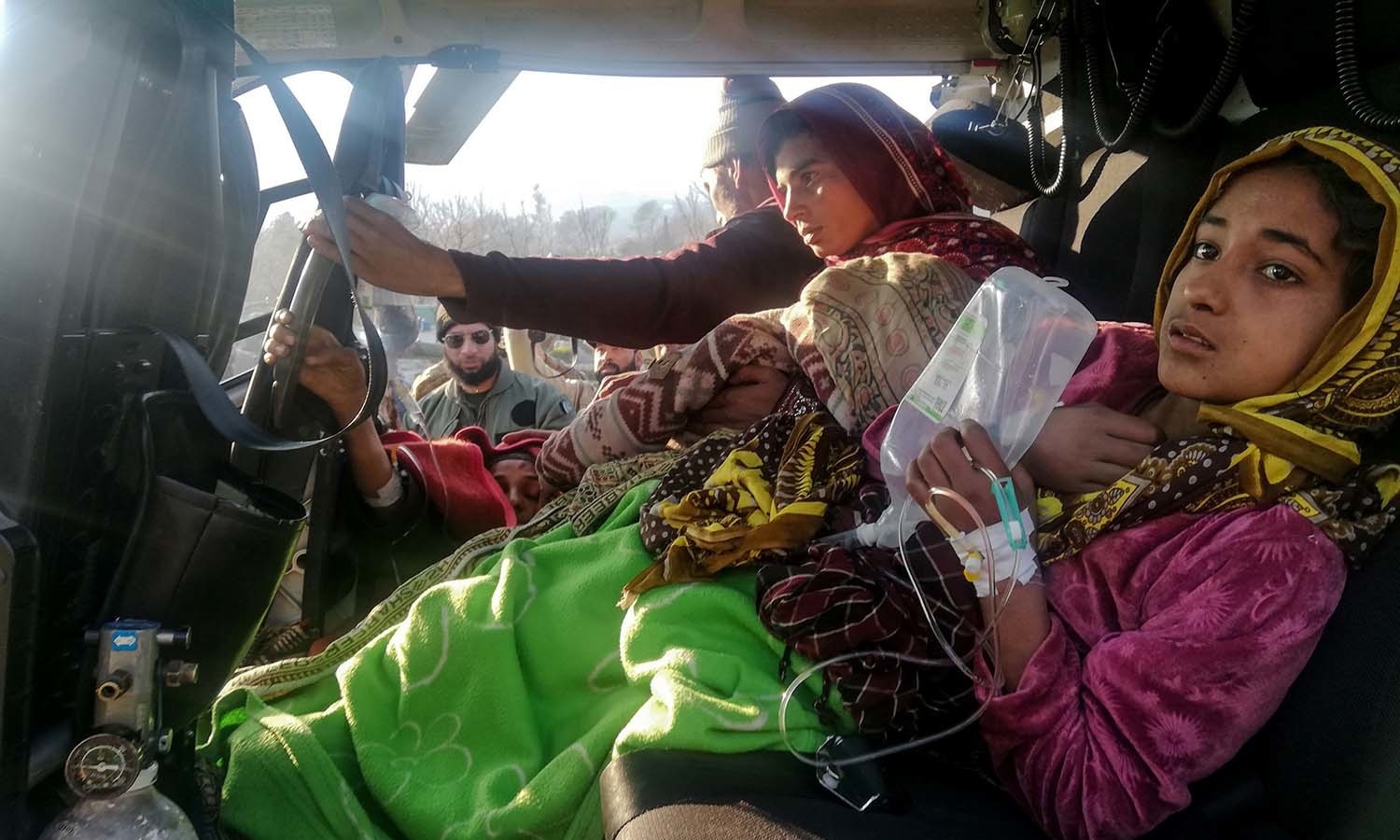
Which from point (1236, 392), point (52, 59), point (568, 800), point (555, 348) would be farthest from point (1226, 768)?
point (555, 348)

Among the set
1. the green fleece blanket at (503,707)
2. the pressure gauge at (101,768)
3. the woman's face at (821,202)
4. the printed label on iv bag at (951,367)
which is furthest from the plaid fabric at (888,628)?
the woman's face at (821,202)

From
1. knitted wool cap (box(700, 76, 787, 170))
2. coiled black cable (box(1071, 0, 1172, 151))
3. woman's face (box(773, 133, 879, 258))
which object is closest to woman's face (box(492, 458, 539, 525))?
woman's face (box(773, 133, 879, 258))

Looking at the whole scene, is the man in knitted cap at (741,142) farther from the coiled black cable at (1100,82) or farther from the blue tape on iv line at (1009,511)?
the blue tape on iv line at (1009,511)

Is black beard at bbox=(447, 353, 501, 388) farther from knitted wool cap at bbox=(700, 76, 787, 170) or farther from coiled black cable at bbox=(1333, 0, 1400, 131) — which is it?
coiled black cable at bbox=(1333, 0, 1400, 131)

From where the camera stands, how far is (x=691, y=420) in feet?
6.67

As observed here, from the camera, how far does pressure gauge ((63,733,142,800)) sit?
1.17 m

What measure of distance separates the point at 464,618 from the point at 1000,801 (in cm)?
83

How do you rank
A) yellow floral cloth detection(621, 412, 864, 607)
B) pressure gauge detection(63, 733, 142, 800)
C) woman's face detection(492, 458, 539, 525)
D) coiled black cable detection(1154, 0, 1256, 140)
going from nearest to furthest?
pressure gauge detection(63, 733, 142, 800), yellow floral cloth detection(621, 412, 864, 607), coiled black cable detection(1154, 0, 1256, 140), woman's face detection(492, 458, 539, 525)

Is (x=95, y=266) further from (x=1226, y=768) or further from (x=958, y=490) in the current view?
(x=1226, y=768)

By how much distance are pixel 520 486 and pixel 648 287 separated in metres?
0.61

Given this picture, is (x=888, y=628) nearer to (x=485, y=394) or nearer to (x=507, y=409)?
(x=507, y=409)

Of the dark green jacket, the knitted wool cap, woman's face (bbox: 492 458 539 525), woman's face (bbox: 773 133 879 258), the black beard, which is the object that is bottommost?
the dark green jacket

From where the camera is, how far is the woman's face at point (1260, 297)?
1.21 meters

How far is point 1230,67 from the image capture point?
168cm
